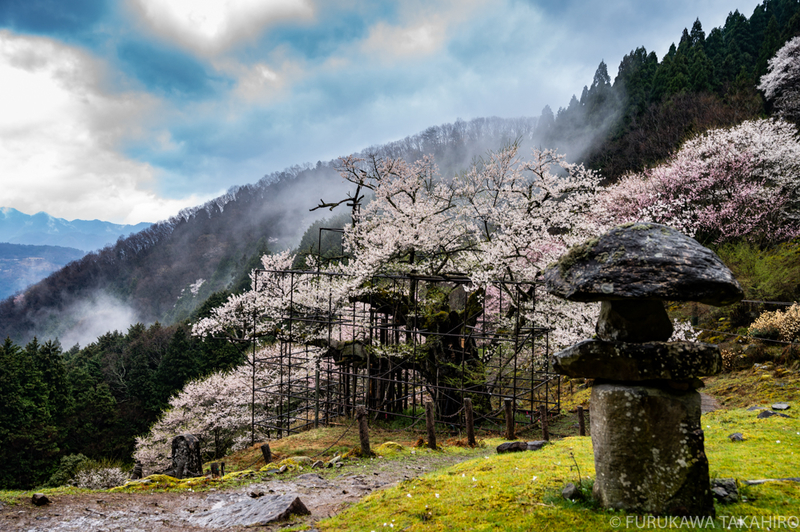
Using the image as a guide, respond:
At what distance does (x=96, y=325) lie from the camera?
79.4 metres

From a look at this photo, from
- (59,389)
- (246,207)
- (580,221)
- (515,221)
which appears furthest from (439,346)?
(246,207)

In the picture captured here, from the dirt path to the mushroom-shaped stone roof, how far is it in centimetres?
436

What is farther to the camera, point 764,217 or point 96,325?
point 96,325

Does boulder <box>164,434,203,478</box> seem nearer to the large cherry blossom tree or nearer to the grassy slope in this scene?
the grassy slope

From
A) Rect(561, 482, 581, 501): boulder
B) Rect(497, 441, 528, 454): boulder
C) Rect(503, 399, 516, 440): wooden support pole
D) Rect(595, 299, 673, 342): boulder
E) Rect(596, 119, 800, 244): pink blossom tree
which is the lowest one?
Rect(503, 399, 516, 440): wooden support pole

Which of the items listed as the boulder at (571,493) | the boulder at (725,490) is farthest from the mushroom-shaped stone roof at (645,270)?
the boulder at (571,493)

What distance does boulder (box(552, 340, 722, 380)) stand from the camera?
12.9ft

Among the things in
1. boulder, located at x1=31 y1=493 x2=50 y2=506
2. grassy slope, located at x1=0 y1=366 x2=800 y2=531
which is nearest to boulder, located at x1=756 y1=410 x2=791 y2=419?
Answer: grassy slope, located at x1=0 y1=366 x2=800 y2=531

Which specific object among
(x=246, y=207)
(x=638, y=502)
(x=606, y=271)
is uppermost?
(x=246, y=207)

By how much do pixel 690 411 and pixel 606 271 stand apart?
1502mm

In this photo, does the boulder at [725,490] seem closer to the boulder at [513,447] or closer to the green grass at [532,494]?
the green grass at [532,494]

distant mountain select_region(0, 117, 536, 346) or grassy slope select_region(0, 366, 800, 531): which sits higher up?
distant mountain select_region(0, 117, 536, 346)

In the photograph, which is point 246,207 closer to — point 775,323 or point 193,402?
point 193,402

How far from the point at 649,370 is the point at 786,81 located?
37.3 metres
